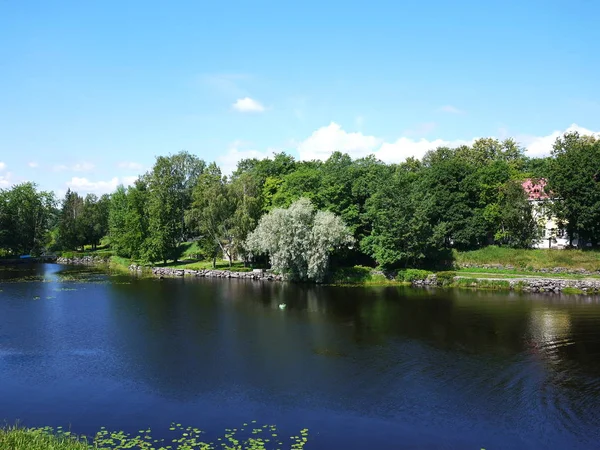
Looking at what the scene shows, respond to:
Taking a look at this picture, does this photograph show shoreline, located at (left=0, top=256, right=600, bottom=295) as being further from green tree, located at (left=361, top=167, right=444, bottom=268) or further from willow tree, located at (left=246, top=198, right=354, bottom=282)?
green tree, located at (left=361, top=167, right=444, bottom=268)

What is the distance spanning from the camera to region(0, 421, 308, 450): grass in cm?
1781

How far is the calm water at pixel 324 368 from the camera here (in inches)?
834

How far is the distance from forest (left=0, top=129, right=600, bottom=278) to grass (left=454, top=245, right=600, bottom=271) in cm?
235

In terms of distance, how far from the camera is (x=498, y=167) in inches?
2916

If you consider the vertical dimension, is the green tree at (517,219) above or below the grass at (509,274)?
above

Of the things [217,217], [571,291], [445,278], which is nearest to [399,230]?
[445,278]

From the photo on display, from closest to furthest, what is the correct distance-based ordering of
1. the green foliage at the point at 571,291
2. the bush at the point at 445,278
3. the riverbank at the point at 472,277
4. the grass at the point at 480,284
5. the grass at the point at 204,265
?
the green foliage at the point at 571,291 < the riverbank at the point at 472,277 < the grass at the point at 480,284 < the bush at the point at 445,278 < the grass at the point at 204,265

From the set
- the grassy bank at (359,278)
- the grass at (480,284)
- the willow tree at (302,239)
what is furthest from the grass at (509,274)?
the willow tree at (302,239)

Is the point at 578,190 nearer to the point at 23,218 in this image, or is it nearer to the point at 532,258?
the point at 532,258

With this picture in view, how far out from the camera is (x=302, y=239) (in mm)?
61625

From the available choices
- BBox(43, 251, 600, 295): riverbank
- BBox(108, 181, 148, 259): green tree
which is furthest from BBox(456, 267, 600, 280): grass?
BBox(108, 181, 148, 259): green tree

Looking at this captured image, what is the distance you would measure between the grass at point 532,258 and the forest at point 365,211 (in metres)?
2.35

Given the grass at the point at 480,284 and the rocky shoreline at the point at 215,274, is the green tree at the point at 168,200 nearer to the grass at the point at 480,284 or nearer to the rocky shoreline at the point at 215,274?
the rocky shoreline at the point at 215,274

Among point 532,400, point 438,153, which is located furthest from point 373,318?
point 438,153
